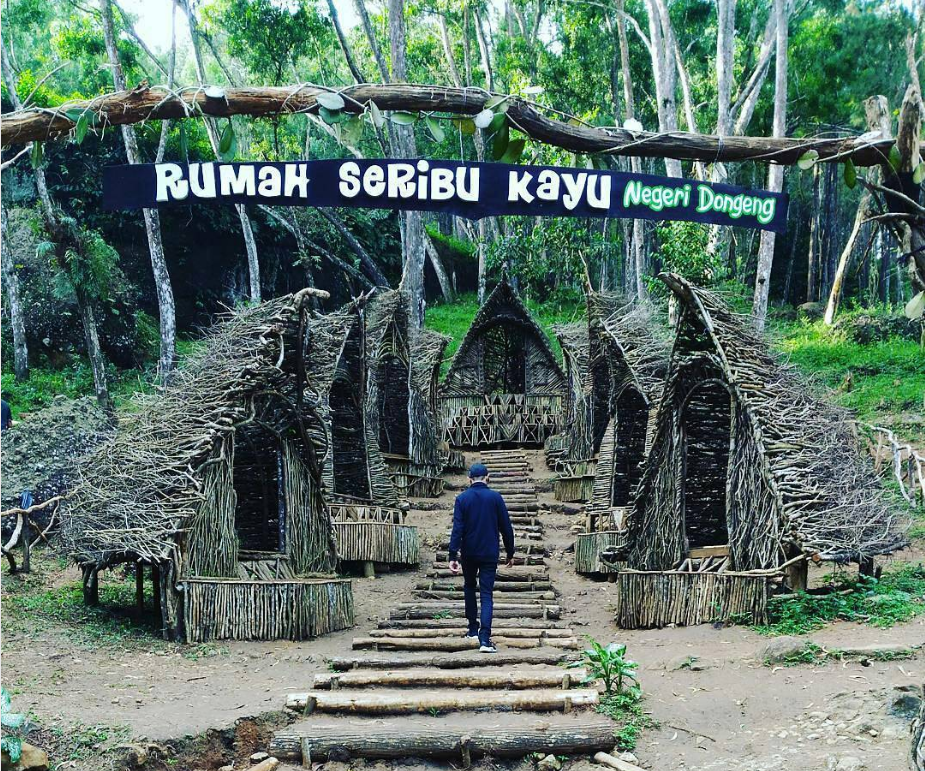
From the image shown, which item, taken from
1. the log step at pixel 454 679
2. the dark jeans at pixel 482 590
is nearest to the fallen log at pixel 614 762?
the log step at pixel 454 679

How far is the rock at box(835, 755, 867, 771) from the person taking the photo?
5.44m

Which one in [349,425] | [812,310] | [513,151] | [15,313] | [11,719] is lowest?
[11,719]

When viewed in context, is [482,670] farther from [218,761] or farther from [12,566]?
[12,566]

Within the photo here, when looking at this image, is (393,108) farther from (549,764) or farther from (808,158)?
(549,764)

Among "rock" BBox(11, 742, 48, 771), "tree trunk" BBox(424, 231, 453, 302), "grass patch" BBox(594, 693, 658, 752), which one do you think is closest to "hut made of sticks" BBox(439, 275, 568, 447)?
"tree trunk" BBox(424, 231, 453, 302)

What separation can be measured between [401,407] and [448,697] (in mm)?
13966

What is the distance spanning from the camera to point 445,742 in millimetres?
6320

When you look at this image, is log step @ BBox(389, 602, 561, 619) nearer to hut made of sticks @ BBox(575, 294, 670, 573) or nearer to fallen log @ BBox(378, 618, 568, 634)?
fallen log @ BBox(378, 618, 568, 634)

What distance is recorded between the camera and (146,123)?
5254 mm

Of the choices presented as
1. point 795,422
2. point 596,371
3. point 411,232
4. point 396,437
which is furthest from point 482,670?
point 411,232

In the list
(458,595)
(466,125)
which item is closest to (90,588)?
(458,595)

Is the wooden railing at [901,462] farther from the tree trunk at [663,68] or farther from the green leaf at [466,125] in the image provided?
the green leaf at [466,125]

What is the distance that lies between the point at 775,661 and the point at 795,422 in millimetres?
3072

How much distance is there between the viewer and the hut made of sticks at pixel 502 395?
990 inches
